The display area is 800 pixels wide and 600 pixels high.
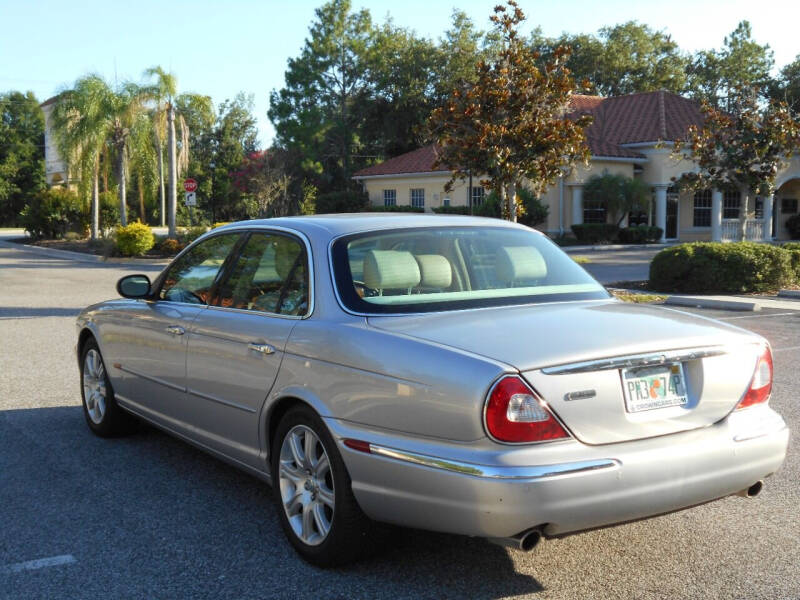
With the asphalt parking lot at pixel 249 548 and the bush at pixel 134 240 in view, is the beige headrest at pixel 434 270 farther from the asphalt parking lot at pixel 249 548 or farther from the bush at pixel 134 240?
the bush at pixel 134 240

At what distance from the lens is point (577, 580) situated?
393 cm

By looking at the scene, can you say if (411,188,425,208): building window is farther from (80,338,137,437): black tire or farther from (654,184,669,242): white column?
(80,338,137,437): black tire

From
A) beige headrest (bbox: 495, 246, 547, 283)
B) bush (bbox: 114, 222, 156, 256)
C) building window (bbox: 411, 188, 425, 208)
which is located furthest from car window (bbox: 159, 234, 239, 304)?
building window (bbox: 411, 188, 425, 208)

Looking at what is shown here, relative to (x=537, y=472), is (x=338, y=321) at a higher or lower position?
higher

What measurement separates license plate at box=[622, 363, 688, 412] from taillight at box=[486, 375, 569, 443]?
42 centimetres

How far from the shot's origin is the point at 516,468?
3.31 meters

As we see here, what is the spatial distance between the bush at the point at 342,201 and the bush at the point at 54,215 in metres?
12.9

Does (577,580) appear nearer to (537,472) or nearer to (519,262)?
(537,472)

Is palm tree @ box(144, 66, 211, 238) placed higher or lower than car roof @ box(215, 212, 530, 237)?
higher

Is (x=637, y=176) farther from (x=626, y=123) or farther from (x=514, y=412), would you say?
(x=514, y=412)

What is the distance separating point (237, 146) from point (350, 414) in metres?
75.2

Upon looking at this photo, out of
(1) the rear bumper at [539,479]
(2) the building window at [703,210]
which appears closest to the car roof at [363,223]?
(1) the rear bumper at [539,479]

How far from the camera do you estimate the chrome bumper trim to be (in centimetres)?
330

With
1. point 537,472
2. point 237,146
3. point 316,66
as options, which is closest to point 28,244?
point 316,66
